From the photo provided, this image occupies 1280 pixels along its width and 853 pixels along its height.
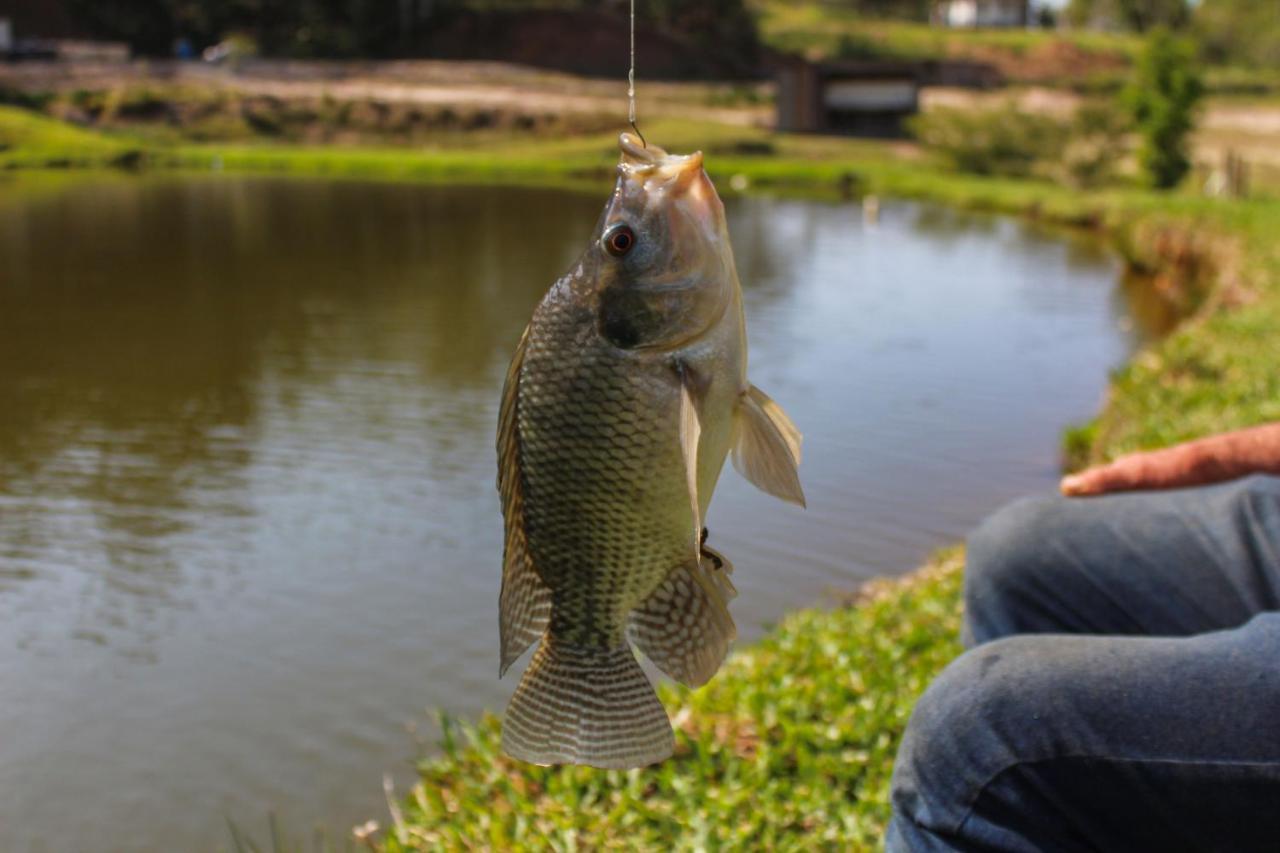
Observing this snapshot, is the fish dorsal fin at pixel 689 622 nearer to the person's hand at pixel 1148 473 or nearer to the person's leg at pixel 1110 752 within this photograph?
the person's leg at pixel 1110 752

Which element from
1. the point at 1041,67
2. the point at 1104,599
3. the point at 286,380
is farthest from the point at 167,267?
the point at 1041,67

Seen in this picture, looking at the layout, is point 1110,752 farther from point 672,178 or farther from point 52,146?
point 52,146

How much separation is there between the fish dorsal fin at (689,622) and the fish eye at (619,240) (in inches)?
12.6

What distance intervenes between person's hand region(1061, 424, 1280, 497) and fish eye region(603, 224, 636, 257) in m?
1.61

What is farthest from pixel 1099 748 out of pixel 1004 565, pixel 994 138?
pixel 994 138

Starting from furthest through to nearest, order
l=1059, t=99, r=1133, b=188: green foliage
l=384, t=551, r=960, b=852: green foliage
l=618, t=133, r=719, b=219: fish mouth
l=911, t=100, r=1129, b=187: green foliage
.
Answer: l=911, t=100, r=1129, b=187: green foliage
l=1059, t=99, r=1133, b=188: green foliage
l=384, t=551, r=960, b=852: green foliage
l=618, t=133, r=719, b=219: fish mouth

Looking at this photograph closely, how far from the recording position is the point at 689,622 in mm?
1426

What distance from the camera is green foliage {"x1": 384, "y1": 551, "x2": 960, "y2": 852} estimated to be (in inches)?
120

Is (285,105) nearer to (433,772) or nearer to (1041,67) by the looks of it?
(1041,67)

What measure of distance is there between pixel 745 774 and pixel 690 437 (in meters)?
2.17

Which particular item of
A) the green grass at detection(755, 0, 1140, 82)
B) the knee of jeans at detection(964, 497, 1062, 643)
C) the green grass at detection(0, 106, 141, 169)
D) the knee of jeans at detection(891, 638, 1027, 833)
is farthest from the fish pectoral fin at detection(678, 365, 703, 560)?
the green grass at detection(755, 0, 1140, 82)

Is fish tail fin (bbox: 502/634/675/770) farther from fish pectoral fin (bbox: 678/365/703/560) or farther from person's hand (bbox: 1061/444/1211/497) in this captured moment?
person's hand (bbox: 1061/444/1211/497)

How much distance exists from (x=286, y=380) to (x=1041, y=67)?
51.4 metres

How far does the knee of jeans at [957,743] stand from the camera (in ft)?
5.62
